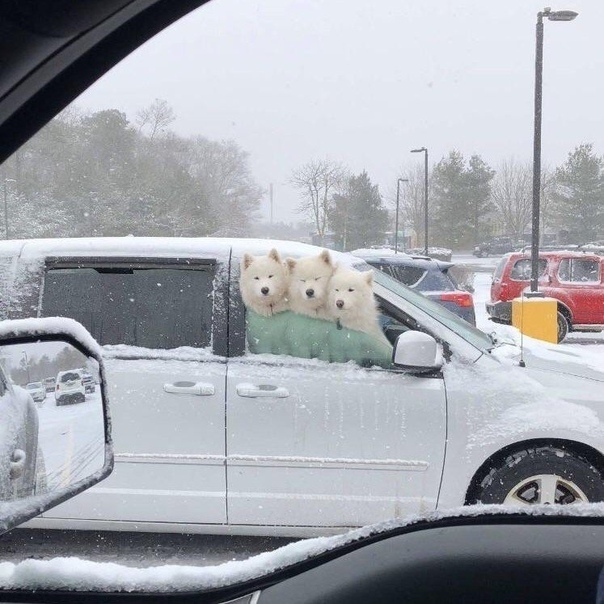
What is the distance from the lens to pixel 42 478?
122cm

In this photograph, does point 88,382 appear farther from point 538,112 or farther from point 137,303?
point 538,112

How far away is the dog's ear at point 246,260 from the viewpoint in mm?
3091

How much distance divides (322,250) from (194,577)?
1.95m

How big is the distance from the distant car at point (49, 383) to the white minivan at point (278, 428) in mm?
1570

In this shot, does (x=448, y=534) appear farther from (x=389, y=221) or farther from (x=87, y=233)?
(x=389, y=221)

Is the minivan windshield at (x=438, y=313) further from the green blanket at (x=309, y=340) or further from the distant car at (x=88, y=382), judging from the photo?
the distant car at (x=88, y=382)

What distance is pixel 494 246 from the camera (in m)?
6.54

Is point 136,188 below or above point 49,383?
above

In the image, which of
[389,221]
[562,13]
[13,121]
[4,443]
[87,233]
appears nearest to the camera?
[4,443]

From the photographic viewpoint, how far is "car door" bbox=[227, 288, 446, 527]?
288 cm

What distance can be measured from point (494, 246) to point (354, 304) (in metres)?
3.84

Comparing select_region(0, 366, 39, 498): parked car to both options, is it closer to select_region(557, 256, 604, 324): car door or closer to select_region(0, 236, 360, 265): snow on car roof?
select_region(0, 236, 360, 265): snow on car roof

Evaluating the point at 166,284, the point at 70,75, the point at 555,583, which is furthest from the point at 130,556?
the point at 70,75

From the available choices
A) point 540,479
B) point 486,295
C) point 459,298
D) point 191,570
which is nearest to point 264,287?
point 540,479
